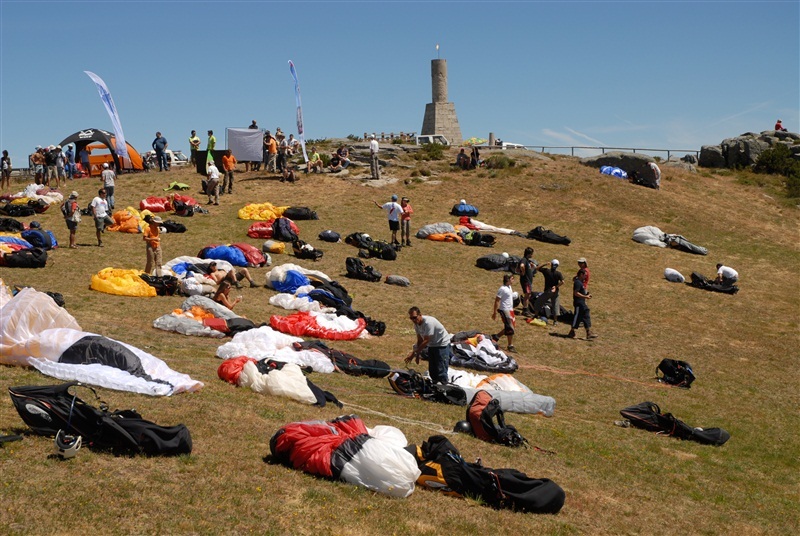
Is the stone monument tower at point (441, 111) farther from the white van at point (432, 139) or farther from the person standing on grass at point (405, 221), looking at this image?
the person standing on grass at point (405, 221)

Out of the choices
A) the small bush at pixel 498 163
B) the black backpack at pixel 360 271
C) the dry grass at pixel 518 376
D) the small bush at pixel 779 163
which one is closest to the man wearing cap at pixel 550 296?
the dry grass at pixel 518 376

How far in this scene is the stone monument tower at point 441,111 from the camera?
2196 inches

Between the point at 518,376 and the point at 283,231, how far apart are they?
13543 mm

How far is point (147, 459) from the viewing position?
8977mm

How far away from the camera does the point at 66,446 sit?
8602 mm

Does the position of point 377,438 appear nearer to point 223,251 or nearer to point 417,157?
point 223,251

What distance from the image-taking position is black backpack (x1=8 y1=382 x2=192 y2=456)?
29.6 feet

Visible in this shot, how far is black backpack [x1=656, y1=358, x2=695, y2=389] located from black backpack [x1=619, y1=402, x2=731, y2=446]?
3401 millimetres

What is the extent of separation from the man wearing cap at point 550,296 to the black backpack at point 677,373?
14.3ft

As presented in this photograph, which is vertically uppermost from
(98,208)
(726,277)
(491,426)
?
(98,208)

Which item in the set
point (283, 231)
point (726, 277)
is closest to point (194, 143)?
point (283, 231)

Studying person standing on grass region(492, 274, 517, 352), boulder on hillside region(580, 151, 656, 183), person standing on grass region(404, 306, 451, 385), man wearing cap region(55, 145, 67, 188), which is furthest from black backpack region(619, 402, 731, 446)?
man wearing cap region(55, 145, 67, 188)

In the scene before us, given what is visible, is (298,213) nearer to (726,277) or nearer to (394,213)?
(394,213)

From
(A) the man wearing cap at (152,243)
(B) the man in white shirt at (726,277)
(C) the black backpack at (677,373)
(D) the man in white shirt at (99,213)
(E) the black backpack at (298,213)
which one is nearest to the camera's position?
(C) the black backpack at (677,373)
